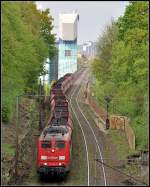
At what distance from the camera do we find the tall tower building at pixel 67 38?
132 meters

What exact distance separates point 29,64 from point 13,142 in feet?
44.9

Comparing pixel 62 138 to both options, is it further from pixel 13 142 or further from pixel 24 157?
pixel 13 142

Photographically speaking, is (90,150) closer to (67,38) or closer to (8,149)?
(8,149)

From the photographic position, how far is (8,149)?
41.5m

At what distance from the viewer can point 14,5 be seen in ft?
155

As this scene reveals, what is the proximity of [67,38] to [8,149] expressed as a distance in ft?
317

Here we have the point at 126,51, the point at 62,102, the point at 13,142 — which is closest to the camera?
the point at 13,142

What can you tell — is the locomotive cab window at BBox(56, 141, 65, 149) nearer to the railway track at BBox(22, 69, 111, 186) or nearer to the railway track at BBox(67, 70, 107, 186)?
the railway track at BBox(22, 69, 111, 186)

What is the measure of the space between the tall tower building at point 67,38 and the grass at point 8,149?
278 ft

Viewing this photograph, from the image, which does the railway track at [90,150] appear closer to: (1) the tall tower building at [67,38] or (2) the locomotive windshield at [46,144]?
(2) the locomotive windshield at [46,144]

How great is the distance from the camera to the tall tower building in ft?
432

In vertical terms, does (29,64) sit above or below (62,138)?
above

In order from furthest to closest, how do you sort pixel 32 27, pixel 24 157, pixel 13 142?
pixel 32 27, pixel 13 142, pixel 24 157

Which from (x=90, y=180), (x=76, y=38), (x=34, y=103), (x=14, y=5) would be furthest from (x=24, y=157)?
(x=76, y=38)
